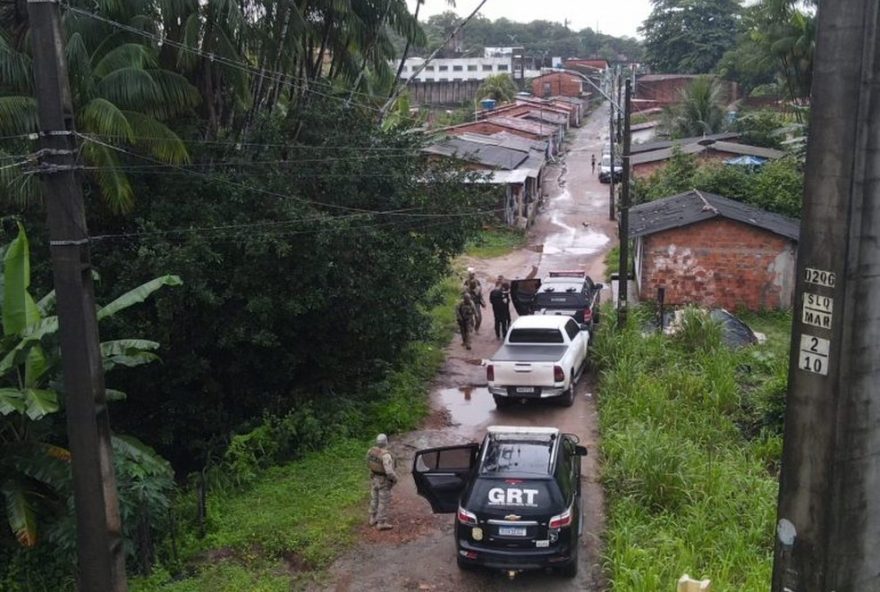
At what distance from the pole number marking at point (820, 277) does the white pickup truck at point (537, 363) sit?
11.6 meters

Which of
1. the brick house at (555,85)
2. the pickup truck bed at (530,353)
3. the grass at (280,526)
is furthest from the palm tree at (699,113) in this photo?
the grass at (280,526)

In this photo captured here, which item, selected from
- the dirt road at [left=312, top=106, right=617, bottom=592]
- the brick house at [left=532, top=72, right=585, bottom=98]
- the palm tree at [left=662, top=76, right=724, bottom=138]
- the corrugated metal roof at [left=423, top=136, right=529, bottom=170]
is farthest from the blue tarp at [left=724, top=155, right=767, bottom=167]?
the brick house at [left=532, top=72, right=585, bottom=98]

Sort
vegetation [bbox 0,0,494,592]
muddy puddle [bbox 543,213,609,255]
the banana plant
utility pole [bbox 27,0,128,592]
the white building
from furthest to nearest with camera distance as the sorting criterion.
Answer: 1. the white building
2. muddy puddle [bbox 543,213,609,255]
3. vegetation [bbox 0,0,494,592]
4. the banana plant
5. utility pole [bbox 27,0,128,592]

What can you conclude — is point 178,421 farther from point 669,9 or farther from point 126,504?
point 669,9

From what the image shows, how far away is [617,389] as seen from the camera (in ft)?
55.2

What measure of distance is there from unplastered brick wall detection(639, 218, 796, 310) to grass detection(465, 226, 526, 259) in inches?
380

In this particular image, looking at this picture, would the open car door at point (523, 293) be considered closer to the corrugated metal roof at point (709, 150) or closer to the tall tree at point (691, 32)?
the corrugated metal roof at point (709, 150)

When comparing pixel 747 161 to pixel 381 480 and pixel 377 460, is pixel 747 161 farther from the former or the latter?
pixel 377 460

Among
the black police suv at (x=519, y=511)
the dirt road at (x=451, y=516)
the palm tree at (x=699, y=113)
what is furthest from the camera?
the palm tree at (x=699, y=113)

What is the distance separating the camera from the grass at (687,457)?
10391 millimetres

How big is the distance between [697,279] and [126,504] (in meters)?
18.3

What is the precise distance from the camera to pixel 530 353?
17.0 m

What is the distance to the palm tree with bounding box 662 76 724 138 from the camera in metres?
52.3

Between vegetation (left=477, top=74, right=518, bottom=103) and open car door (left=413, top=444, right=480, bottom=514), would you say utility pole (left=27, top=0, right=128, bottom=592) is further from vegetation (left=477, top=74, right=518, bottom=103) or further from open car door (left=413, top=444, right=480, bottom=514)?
vegetation (left=477, top=74, right=518, bottom=103)
